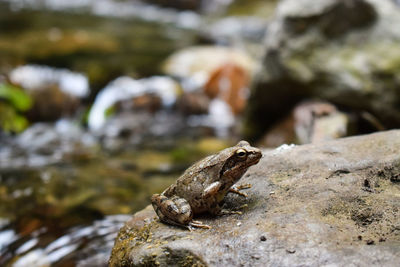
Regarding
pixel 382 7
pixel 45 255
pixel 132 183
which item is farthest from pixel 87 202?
pixel 382 7

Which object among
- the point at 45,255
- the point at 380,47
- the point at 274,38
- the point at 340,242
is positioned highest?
the point at 274,38

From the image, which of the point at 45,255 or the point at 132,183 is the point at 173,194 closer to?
the point at 45,255

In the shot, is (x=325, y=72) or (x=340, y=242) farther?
(x=325, y=72)

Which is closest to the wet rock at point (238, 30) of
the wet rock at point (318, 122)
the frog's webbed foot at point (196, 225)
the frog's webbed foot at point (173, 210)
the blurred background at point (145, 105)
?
the blurred background at point (145, 105)

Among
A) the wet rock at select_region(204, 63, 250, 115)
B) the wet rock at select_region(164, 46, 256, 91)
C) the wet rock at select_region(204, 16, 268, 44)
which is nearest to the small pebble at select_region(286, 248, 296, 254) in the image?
the wet rock at select_region(204, 63, 250, 115)

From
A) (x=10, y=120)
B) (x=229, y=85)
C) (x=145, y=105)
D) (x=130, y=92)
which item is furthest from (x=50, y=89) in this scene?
(x=229, y=85)

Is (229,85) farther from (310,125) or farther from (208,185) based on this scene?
(208,185)

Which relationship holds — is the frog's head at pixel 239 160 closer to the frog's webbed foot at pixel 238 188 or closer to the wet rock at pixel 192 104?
the frog's webbed foot at pixel 238 188
